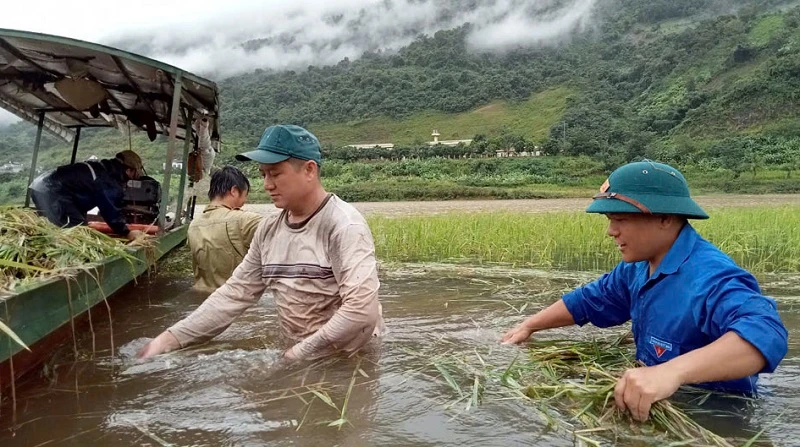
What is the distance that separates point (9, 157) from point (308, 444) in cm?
662

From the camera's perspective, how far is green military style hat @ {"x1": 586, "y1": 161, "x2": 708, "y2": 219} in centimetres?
190

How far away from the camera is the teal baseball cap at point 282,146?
2363mm

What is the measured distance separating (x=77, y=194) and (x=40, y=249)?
2481mm

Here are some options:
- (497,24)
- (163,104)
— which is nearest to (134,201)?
(163,104)

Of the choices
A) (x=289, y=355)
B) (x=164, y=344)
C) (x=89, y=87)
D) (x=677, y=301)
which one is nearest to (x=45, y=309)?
(x=164, y=344)

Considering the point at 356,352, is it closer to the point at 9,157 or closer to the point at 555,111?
the point at 9,157

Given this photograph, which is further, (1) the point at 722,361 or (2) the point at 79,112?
(2) the point at 79,112

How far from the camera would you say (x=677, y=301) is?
76.5 inches

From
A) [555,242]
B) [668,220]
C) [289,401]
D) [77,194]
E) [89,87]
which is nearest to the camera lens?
[668,220]

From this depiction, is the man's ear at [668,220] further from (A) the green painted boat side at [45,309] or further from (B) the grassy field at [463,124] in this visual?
(B) the grassy field at [463,124]

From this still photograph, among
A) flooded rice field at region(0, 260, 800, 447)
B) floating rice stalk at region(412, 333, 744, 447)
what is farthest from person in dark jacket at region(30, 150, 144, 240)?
floating rice stalk at region(412, 333, 744, 447)

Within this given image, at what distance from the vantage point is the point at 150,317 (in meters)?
4.48

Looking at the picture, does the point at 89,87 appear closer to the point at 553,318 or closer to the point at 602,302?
the point at 553,318

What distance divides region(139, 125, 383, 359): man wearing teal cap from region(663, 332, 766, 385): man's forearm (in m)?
1.13
